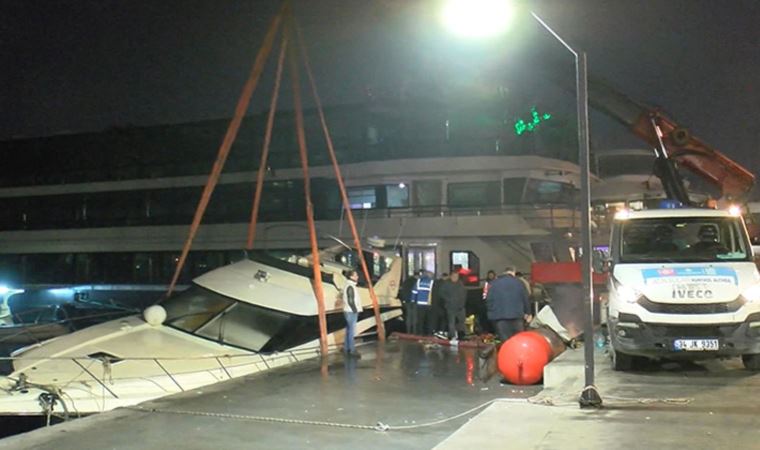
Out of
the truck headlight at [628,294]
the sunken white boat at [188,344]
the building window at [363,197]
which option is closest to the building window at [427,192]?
→ the building window at [363,197]

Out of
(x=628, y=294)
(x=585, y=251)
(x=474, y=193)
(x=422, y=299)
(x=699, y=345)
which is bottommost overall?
(x=699, y=345)

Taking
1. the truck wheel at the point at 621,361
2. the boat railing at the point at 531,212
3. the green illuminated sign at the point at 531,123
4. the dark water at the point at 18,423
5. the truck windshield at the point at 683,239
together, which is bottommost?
the dark water at the point at 18,423

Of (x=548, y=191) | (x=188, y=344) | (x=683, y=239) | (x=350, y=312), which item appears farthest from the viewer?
(x=548, y=191)

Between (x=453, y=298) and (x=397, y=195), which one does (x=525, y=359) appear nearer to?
(x=453, y=298)

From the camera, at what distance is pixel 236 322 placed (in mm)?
13383

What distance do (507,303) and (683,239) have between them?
14.1 ft

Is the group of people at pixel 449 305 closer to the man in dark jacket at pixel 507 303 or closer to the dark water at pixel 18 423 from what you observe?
the man in dark jacket at pixel 507 303

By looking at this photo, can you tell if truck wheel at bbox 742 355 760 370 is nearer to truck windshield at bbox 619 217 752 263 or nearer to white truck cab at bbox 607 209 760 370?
white truck cab at bbox 607 209 760 370

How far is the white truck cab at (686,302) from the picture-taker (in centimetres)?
916

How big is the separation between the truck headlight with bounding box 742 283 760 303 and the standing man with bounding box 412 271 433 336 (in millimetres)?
9500

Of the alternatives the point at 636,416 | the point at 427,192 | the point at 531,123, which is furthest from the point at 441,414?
the point at 531,123

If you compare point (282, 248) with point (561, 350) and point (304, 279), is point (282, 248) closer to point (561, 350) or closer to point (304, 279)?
point (304, 279)

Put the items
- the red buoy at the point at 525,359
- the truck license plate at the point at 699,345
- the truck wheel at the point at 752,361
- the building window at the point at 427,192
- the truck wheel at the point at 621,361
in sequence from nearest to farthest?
the truck license plate at the point at 699,345 → the truck wheel at the point at 752,361 → the truck wheel at the point at 621,361 → the red buoy at the point at 525,359 → the building window at the point at 427,192

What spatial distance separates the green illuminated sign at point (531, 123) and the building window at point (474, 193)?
9.17 feet
